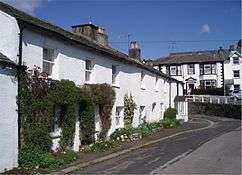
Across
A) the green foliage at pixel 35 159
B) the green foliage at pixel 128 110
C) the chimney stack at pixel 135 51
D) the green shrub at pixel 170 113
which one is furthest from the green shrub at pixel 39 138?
the chimney stack at pixel 135 51

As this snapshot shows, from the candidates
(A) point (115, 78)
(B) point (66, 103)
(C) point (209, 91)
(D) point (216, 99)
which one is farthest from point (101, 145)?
(C) point (209, 91)

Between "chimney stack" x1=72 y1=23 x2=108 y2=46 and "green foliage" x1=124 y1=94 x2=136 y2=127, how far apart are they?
570 centimetres

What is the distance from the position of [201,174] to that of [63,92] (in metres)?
6.62

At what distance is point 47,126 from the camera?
15.5 m

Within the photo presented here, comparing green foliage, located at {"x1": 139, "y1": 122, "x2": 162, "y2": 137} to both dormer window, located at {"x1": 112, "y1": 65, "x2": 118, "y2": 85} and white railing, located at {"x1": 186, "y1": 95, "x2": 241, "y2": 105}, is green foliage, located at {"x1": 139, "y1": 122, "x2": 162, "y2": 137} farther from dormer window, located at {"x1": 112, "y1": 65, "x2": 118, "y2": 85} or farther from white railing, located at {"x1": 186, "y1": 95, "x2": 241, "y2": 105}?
white railing, located at {"x1": 186, "y1": 95, "x2": 241, "y2": 105}

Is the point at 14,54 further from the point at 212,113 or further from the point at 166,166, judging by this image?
the point at 212,113

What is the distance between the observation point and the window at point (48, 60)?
16703 millimetres

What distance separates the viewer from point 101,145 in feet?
64.0

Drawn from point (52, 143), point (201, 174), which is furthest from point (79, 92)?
point (201, 174)

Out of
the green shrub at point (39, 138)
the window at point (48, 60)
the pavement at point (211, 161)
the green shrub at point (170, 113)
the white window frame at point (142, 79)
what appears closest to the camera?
the pavement at point (211, 161)

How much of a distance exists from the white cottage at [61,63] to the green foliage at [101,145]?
2.85 ft

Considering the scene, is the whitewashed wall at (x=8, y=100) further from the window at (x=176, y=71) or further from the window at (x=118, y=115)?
the window at (x=176, y=71)

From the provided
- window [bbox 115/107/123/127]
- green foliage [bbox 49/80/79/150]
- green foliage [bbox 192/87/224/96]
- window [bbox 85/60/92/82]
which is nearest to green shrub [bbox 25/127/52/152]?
green foliage [bbox 49/80/79/150]

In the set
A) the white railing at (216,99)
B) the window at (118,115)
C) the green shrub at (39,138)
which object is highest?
the white railing at (216,99)
